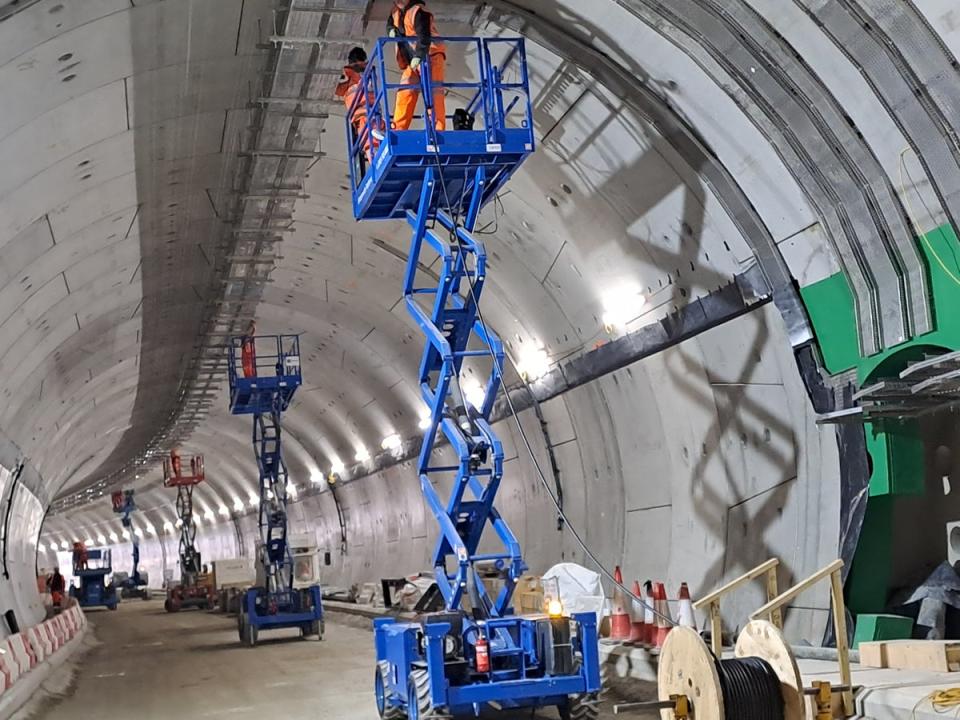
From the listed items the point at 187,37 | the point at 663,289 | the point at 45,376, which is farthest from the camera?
the point at 45,376

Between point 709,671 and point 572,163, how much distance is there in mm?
6863

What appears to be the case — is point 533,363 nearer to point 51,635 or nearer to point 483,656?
point 483,656

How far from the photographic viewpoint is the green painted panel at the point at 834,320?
28.7ft

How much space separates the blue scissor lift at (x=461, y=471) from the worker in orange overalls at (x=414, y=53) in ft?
0.49

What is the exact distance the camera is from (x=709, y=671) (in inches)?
209

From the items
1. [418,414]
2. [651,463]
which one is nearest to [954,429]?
[651,463]

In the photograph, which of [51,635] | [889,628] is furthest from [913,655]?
[51,635]

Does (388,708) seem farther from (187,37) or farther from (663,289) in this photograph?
(187,37)

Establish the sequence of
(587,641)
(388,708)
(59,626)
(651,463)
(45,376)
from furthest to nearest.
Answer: (59,626)
(45,376)
(651,463)
(388,708)
(587,641)

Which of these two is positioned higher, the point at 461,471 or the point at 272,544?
the point at 461,471

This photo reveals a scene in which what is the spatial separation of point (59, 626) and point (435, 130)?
1457cm

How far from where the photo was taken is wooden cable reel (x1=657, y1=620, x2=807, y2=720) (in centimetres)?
531

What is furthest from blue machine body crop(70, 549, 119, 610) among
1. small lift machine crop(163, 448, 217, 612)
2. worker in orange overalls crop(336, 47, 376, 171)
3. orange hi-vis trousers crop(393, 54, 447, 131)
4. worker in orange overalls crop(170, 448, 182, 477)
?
orange hi-vis trousers crop(393, 54, 447, 131)

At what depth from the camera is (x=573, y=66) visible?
9.96m
